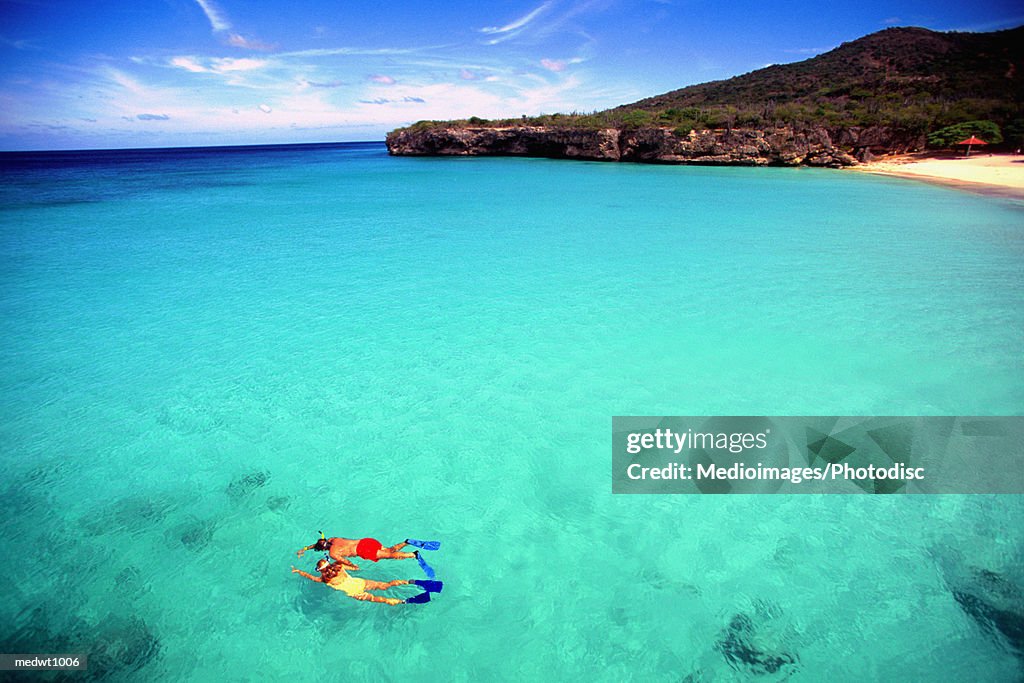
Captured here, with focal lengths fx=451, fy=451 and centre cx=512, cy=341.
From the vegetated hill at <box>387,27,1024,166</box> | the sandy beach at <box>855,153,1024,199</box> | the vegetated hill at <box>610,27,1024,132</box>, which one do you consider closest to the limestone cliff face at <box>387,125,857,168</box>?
the vegetated hill at <box>387,27,1024,166</box>

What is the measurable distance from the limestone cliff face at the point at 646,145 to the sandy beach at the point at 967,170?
5.35m

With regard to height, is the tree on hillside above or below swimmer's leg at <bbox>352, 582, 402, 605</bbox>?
above

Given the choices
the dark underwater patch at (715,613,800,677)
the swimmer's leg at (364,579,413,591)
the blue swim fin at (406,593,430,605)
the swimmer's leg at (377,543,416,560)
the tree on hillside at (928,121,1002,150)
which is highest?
the tree on hillside at (928,121,1002,150)

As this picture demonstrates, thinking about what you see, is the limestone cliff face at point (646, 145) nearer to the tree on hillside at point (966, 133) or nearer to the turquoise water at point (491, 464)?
the tree on hillside at point (966, 133)

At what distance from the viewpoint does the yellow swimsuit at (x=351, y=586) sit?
16.0ft

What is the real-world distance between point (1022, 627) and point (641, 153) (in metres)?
65.0

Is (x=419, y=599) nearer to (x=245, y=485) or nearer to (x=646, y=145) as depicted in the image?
(x=245, y=485)

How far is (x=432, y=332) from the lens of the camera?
37.0ft

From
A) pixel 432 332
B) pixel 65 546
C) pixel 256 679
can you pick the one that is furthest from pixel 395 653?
pixel 432 332

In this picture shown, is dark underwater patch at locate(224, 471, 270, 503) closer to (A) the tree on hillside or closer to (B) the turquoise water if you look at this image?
(B) the turquoise water

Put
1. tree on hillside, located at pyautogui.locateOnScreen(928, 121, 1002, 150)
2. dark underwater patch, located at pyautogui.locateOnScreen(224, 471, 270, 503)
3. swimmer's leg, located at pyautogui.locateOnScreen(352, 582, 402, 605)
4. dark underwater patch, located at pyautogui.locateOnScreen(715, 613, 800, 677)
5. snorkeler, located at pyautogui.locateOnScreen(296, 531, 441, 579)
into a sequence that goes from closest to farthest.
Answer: dark underwater patch, located at pyautogui.locateOnScreen(715, 613, 800, 677) → swimmer's leg, located at pyautogui.locateOnScreen(352, 582, 402, 605) → snorkeler, located at pyautogui.locateOnScreen(296, 531, 441, 579) → dark underwater patch, located at pyautogui.locateOnScreen(224, 471, 270, 503) → tree on hillside, located at pyautogui.locateOnScreen(928, 121, 1002, 150)

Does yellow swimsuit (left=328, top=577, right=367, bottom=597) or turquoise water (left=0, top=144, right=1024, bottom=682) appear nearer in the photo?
turquoise water (left=0, top=144, right=1024, bottom=682)

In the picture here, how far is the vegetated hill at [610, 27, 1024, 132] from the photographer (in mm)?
50688

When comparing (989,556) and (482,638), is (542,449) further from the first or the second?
(989,556)
